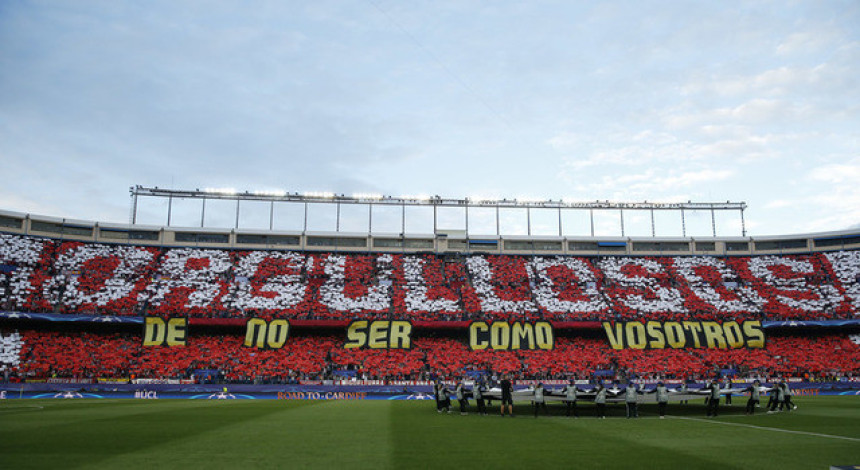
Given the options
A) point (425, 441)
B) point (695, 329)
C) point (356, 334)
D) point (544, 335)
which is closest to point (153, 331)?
point (356, 334)

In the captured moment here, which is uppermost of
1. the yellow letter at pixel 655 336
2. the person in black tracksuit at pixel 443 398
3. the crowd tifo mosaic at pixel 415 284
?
the crowd tifo mosaic at pixel 415 284

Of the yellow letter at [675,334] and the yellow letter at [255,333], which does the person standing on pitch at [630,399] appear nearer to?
the yellow letter at [675,334]

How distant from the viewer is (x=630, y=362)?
4966 cm

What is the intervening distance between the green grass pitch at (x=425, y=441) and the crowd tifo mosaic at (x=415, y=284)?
2896 cm

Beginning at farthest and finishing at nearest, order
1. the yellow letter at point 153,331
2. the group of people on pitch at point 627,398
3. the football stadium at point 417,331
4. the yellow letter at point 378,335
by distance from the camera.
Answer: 1. the yellow letter at point 378,335
2. the yellow letter at point 153,331
3. the football stadium at point 417,331
4. the group of people on pitch at point 627,398

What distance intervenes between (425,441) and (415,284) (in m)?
43.5

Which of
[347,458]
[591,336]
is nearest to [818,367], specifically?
[591,336]

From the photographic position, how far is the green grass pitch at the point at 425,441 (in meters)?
12.8

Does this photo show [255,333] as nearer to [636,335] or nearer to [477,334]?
[477,334]

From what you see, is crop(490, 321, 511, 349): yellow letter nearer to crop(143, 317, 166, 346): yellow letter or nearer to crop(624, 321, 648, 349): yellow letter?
crop(624, 321, 648, 349): yellow letter

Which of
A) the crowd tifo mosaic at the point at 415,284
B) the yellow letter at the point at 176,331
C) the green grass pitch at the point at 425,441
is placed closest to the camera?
the green grass pitch at the point at 425,441

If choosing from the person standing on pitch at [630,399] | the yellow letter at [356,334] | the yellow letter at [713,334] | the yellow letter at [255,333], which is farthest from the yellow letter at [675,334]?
the yellow letter at [255,333]

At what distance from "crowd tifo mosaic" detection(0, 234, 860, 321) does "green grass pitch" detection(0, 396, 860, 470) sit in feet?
95.0

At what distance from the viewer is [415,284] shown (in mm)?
59656
